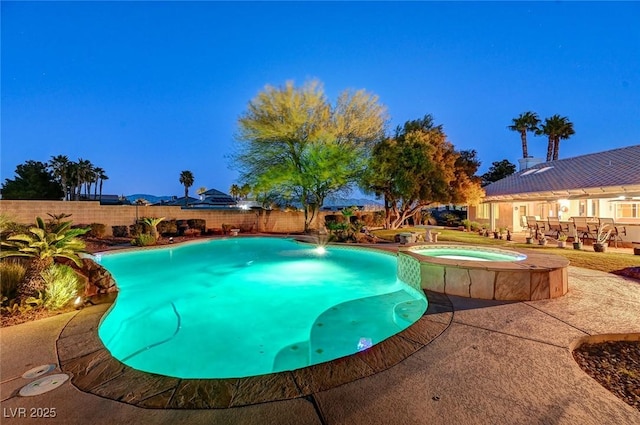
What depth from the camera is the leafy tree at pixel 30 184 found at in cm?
2983

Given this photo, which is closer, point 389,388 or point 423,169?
point 389,388

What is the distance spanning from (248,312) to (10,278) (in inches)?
141

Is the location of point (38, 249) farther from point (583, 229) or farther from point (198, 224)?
point (583, 229)

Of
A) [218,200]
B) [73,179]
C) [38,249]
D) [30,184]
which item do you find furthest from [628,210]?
[73,179]

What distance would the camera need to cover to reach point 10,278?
410 cm

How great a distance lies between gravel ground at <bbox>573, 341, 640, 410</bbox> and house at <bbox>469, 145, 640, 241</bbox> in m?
11.0

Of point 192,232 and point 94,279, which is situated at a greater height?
point 192,232

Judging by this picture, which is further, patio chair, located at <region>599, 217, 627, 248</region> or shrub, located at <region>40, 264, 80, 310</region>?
patio chair, located at <region>599, 217, 627, 248</region>

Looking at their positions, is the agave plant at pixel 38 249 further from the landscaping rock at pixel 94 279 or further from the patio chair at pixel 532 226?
the patio chair at pixel 532 226

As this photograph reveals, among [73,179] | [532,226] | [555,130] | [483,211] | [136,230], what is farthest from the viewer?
[73,179]

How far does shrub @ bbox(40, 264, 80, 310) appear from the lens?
3.93 m

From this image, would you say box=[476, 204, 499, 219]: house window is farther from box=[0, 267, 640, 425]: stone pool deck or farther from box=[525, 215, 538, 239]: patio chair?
box=[0, 267, 640, 425]: stone pool deck

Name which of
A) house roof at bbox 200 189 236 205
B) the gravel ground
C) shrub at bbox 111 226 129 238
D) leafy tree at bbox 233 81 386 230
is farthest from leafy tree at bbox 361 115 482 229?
house roof at bbox 200 189 236 205

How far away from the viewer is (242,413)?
192cm
